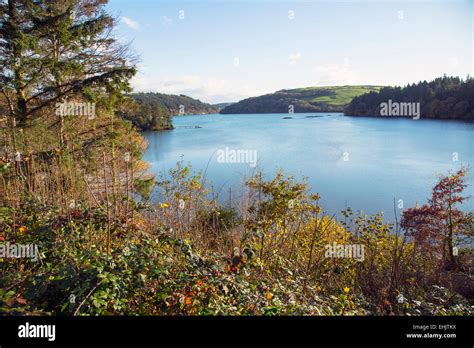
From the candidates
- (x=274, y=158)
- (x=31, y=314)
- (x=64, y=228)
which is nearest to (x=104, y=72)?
(x=64, y=228)

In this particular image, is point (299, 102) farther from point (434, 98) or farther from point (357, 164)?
point (357, 164)

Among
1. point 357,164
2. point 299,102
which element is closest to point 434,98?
point 357,164

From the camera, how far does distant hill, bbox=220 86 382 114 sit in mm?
105312

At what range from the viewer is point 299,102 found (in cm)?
10994

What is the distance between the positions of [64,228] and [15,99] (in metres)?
11.8

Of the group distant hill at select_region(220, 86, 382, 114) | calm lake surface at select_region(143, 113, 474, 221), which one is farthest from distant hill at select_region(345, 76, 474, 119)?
distant hill at select_region(220, 86, 382, 114)

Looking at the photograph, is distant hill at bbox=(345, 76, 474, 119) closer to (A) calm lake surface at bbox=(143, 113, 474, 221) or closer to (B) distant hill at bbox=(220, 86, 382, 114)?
(A) calm lake surface at bbox=(143, 113, 474, 221)

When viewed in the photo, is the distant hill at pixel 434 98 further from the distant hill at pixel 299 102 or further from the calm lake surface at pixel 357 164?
the distant hill at pixel 299 102

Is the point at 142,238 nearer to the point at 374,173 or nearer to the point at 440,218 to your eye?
the point at 440,218

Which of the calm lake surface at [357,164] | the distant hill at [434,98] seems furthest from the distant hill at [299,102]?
the calm lake surface at [357,164]

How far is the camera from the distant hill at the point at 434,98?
53.3 m

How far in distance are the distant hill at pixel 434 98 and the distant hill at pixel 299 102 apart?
21.6 meters

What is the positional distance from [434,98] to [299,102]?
54.7m

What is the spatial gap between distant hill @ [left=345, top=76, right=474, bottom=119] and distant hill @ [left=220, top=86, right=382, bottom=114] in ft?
71.0
